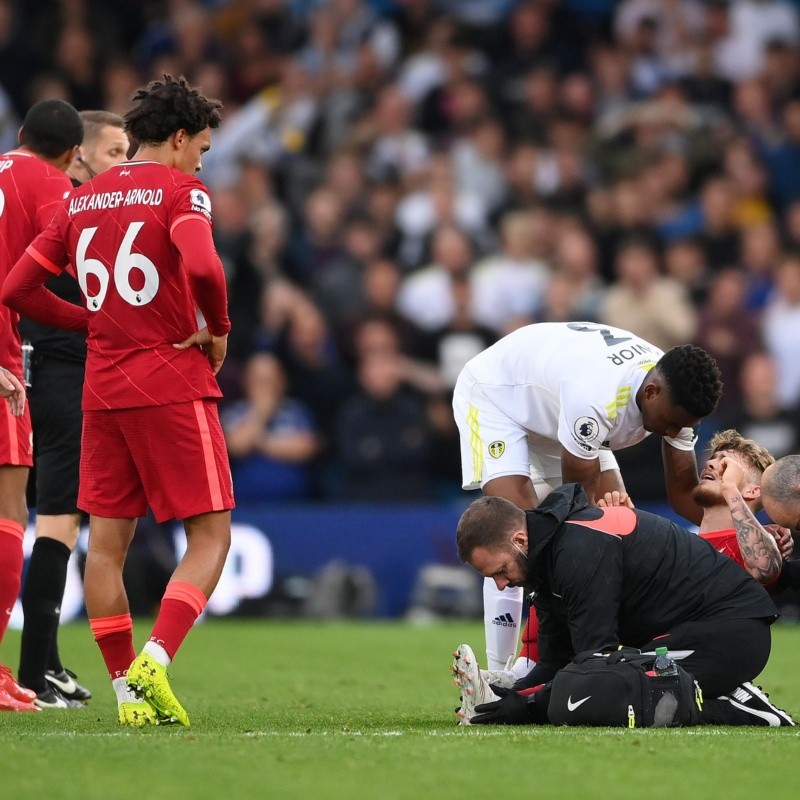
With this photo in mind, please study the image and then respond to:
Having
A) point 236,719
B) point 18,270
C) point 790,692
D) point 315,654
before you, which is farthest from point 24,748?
point 315,654

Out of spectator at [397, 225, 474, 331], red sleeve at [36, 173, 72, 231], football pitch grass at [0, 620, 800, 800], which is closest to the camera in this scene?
football pitch grass at [0, 620, 800, 800]

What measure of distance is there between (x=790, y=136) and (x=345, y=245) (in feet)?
15.1

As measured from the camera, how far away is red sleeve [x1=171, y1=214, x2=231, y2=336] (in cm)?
555

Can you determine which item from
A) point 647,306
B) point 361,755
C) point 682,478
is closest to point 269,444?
point 647,306

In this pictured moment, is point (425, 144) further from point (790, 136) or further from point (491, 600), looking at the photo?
point (491, 600)

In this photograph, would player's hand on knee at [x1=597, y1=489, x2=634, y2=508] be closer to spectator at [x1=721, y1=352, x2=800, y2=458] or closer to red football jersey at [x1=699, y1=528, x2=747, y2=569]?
red football jersey at [x1=699, y1=528, x2=747, y2=569]

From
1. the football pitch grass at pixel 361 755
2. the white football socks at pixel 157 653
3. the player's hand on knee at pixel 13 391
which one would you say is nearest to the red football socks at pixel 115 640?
the football pitch grass at pixel 361 755

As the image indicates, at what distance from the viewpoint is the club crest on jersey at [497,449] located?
6840mm

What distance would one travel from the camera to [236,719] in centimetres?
623

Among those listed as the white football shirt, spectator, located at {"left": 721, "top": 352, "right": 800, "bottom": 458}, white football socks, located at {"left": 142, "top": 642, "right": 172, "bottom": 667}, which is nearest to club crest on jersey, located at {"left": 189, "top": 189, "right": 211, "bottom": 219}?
white football socks, located at {"left": 142, "top": 642, "right": 172, "bottom": 667}

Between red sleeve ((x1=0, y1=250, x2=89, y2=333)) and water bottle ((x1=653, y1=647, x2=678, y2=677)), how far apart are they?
100 inches

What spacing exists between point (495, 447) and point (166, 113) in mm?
2098

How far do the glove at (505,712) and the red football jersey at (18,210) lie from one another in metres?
2.44

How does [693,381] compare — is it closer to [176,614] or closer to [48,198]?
[176,614]
